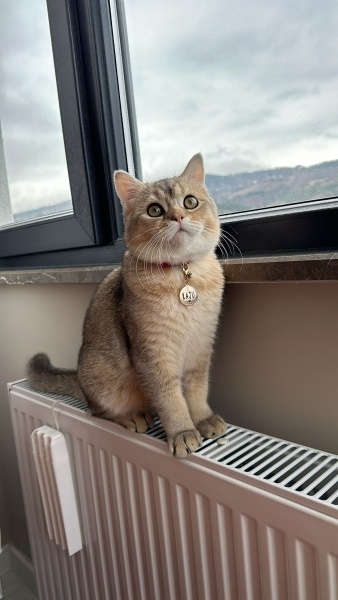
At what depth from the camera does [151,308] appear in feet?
2.58

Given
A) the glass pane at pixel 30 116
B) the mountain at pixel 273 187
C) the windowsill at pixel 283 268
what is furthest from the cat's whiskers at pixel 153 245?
the glass pane at pixel 30 116

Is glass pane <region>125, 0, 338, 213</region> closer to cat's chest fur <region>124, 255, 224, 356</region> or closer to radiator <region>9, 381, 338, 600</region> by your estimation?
cat's chest fur <region>124, 255, 224, 356</region>

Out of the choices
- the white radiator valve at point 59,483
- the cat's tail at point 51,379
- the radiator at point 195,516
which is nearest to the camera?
the radiator at point 195,516

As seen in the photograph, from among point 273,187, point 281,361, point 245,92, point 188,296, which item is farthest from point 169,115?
point 281,361

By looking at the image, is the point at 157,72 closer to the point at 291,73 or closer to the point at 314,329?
the point at 291,73

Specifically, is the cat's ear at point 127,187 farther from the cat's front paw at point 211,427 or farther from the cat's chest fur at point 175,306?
the cat's front paw at point 211,427

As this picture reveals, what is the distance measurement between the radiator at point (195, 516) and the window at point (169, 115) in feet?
1.27

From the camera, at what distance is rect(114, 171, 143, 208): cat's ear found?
0.87 meters

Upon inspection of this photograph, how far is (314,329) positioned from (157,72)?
0.75 m

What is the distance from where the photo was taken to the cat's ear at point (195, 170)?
0.84m

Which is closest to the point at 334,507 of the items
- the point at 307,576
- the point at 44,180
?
the point at 307,576

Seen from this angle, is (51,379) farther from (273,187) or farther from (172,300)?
(273,187)

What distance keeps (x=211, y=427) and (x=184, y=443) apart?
3.3 inches

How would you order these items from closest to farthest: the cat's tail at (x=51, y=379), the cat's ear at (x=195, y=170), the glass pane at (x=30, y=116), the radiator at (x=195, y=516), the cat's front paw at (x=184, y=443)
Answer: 1. the radiator at (x=195, y=516)
2. the cat's front paw at (x=184, y=443)
3. the cat's ear at (x=195, y=170)
4. the cat's tail at (x=51, y=379)
5. the glass pane at (x=30, y=116)
